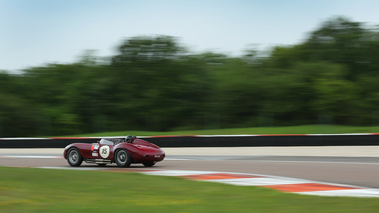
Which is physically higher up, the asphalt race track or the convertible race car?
the convertible race car

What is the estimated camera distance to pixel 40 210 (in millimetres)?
6008

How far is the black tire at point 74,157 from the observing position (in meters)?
13.5

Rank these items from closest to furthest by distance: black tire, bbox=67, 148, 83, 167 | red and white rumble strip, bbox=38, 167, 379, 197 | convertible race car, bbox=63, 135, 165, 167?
red and white rumble strip, bbox=38, 167, 379, 197 → convertible race car, bbox=63, 135, 165, 167 → black tire, bbox=67, 148, 83, 167

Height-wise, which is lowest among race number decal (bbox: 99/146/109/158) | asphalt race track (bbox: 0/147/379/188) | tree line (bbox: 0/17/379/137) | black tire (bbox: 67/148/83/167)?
asphalt race track (bbox: 0/147/379/188)

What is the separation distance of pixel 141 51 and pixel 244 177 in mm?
27290

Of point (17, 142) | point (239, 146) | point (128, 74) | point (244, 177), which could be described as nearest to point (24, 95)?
point (128, 74)

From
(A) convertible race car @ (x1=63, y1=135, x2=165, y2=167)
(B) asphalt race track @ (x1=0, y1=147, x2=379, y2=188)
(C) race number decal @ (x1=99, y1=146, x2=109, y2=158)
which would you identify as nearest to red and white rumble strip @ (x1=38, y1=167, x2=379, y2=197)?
(B) asphalt race track @ (x1=0, y1=147, x2=379, y2=188)

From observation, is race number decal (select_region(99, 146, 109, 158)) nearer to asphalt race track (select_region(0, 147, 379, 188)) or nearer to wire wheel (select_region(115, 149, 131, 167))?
wire wheel (select_region(115, 149, 131, 167))

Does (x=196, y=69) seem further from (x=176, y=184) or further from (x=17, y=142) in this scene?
(x=176, y=184)

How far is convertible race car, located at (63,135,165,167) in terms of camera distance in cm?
1283

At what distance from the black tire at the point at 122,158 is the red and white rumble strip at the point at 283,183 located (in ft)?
4.17

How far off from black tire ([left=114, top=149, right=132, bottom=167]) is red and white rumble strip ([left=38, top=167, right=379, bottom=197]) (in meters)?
1.27

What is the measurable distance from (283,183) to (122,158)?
17.2 ft

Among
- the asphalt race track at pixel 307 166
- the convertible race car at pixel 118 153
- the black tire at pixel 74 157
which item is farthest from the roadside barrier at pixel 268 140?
the convertible race car at pixel 118 153
